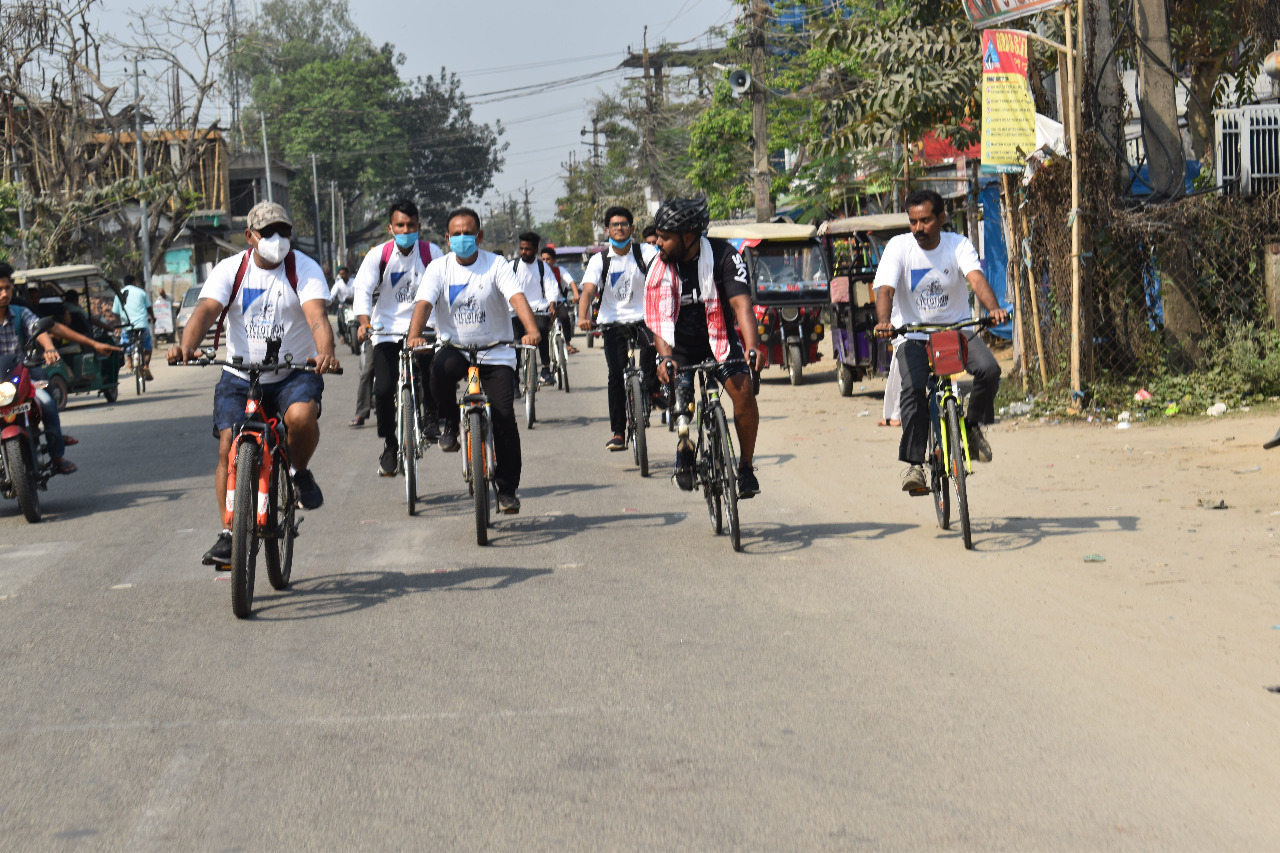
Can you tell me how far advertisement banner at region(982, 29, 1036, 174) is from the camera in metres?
13.6

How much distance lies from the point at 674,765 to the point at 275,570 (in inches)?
131

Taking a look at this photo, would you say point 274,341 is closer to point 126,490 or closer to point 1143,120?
point 126,490

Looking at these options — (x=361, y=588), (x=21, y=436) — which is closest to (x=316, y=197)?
(x=21, y=436)

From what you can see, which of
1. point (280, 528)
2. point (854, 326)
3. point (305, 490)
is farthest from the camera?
point (854, 326)

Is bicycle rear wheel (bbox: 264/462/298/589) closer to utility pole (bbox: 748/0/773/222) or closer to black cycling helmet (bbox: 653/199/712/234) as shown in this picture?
black cycling helmet (bbox: 653/199/712/234)

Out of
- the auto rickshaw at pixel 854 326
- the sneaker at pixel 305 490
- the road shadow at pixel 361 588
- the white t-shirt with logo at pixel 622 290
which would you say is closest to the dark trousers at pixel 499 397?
A: the road shadow at pixel 361 588

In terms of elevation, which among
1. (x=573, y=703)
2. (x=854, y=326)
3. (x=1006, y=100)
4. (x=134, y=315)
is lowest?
(x=573, y=703)

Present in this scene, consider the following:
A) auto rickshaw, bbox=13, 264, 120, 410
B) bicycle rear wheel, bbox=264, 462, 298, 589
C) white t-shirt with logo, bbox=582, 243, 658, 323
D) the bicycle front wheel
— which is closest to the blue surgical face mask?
the bicycle front wheel

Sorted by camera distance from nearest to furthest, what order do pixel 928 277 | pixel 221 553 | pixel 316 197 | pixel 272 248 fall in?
pixel 221 553, pixel 272 248, pixel 928 277, pixel 316 197

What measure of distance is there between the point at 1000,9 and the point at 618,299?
4.46 meters

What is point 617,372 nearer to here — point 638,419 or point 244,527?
point 638,419

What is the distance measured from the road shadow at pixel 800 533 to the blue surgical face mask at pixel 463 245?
243 cm

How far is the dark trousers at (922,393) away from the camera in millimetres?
8227

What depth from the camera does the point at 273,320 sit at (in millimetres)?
7320
